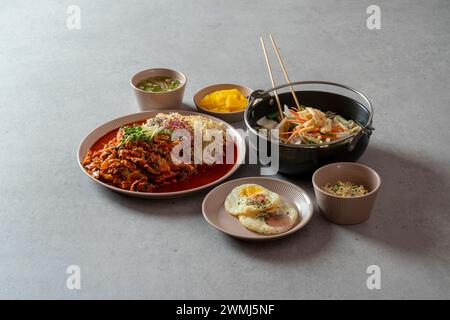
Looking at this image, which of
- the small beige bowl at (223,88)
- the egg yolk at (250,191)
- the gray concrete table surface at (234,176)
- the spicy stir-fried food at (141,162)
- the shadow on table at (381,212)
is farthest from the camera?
the small beige bowl at (223,88)

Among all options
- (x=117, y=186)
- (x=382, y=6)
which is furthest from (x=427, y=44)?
(x=117, y=186)

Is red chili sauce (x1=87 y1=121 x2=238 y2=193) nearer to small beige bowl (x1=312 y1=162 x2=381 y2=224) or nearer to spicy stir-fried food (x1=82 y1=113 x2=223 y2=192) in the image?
spicy stir-fried food (x1=82 y1=113 x2=223 y2=192)

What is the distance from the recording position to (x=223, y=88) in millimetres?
3750

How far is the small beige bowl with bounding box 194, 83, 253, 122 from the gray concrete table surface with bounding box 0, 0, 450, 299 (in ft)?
0.77

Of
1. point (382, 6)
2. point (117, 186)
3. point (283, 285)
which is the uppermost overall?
point (382, 6)

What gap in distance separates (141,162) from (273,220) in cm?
75

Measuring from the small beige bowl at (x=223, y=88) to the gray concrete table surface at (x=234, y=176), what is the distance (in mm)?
235

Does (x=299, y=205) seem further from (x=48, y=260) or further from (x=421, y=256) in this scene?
(x=48, y=260)

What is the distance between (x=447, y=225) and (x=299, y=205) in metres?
0.68

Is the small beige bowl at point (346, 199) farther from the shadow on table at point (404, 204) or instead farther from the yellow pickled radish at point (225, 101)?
the yellow pickled radish at point (225, 101)

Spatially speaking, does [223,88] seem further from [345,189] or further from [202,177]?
[345,189]

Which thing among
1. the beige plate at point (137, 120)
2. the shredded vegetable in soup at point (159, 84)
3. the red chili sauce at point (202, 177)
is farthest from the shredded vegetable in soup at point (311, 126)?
the shredded vegetable in soup at point (159, 84)

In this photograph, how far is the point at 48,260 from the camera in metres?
2.55

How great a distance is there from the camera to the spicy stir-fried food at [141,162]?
289 cm
